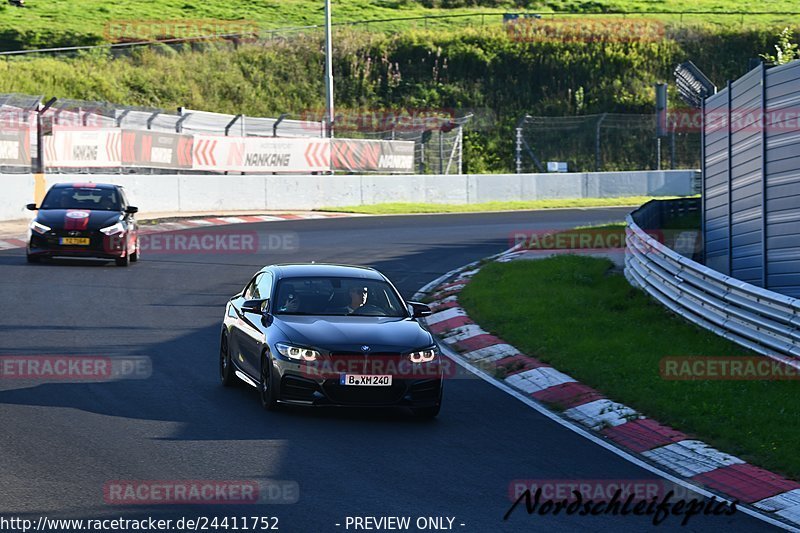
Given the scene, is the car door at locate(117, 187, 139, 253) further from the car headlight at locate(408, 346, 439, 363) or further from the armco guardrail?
the car headlight at locate(408, 346, 439, 363)

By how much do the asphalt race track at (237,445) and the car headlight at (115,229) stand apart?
525cm

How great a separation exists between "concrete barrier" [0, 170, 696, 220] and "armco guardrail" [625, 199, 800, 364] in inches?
714

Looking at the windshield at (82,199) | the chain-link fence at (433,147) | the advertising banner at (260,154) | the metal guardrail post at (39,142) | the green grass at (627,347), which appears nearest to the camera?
the green grass at (627,347)

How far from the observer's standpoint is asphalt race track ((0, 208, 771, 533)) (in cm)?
804

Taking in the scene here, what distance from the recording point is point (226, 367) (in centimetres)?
1277

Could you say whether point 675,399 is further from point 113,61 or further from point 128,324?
point 113,61

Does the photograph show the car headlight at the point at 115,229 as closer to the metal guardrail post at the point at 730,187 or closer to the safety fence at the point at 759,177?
the safety fence at the point at 759,177

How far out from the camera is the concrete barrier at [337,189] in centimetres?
3519

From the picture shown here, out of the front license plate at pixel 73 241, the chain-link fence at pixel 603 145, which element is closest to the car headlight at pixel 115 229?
the front license plate at pixel 73 241

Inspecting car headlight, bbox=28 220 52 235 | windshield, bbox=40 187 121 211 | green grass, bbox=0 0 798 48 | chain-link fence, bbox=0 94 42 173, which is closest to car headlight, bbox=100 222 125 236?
windshield, bbox=40 187 121 211

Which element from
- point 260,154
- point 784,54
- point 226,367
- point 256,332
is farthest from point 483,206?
point 256,332

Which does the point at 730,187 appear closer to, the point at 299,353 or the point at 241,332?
the point at 241,332

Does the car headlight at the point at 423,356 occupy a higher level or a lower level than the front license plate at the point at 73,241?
lower

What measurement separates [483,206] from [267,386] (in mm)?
33558
